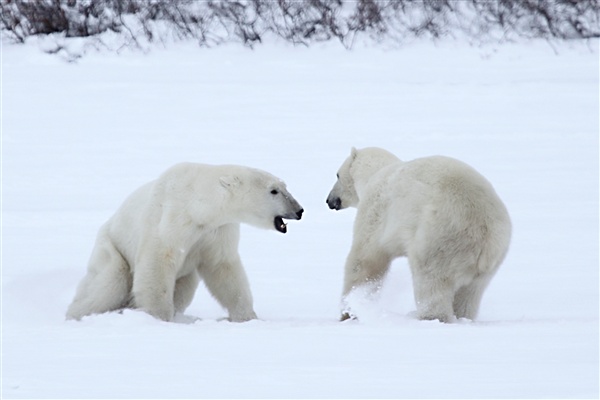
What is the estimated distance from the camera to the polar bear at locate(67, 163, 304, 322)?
4711mm

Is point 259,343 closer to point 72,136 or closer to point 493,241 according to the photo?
point 493,241

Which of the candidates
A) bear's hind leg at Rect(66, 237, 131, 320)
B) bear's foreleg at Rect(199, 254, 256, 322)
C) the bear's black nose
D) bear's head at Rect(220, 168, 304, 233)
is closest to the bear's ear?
bear's head at Rect(220, 168, 304, 233)

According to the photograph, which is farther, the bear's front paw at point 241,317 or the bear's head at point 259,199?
the bear's front paw at point 241,317

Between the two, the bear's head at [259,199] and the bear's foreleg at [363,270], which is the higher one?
the bear's head at [259,199]

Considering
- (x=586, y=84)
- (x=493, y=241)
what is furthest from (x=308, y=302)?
(x=586, y=84)

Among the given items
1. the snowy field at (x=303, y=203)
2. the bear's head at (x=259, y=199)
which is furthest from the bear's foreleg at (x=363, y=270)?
the bear's head at (x=259, y=199)

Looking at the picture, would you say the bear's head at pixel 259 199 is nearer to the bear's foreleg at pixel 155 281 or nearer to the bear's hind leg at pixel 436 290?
the bear's foreleg at pixel 155 281

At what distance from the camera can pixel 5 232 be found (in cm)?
703

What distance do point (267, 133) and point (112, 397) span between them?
25.0ft

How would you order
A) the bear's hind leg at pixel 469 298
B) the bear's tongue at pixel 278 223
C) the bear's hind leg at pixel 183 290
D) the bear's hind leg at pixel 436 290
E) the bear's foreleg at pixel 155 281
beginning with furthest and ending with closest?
1. the bear's hind leg at pixel 183 290
2. the bear's tongue at pixel 278 223
3. the bear's foreleg at pixel 155 281
4. the bear's hind leg at pixel 469 298
5. the bear's hind leg at pixel 436 290

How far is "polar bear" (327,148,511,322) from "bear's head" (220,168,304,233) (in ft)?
1.15

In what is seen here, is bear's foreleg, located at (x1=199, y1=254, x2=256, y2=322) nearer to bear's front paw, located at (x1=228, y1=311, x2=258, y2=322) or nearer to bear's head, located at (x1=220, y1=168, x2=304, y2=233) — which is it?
bear's front paw, located at (x1=228, y1=311, x2=258, y2=322)

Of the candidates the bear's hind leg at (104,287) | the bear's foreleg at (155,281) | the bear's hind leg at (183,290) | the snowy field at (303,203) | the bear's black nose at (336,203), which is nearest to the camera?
the snowy field at (303,203)

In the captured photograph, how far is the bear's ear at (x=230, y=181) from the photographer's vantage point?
476 centimetres
